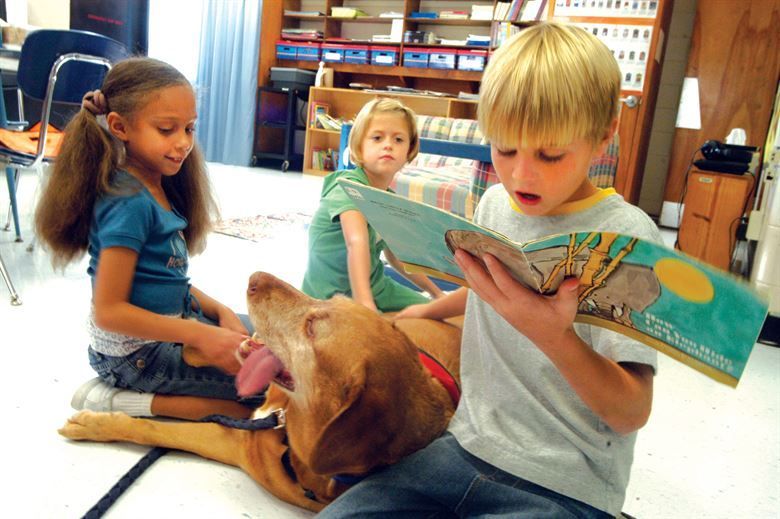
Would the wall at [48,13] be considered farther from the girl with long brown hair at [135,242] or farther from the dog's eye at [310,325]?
the dog's eye at [310,325]

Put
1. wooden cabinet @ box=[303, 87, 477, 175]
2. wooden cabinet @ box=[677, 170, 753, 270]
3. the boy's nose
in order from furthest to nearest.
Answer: wooden cabinet @ box=[303, 87, 477, 175] < wooden cabinet @ box=[677, 170, 753, 270] < the boy's nose

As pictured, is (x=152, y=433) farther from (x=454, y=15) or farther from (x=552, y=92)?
(x=454, y=15)

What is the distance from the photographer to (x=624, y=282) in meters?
0.63

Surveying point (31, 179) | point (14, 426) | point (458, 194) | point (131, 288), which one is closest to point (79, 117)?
point (131, 288)

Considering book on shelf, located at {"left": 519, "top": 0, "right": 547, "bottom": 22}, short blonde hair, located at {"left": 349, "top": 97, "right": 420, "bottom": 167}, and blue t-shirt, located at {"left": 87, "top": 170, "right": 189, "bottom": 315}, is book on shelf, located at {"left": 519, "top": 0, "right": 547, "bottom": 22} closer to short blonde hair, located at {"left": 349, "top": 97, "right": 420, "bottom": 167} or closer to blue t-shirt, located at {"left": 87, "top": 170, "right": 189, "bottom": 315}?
short blonde hair, located at {"left": 349, "top": 97, "right": 420, "bottom": 167}

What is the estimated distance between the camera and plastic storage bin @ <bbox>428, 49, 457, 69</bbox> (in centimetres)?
607

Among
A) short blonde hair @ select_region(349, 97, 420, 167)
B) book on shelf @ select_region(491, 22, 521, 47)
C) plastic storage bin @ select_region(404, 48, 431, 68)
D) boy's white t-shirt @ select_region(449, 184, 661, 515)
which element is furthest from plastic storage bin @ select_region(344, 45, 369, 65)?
boy's white t-shirt @ select_region(449, 184, 661, 515)

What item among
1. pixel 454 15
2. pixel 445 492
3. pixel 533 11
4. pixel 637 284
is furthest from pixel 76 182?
pixel 454 15

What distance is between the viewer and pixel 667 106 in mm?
6074

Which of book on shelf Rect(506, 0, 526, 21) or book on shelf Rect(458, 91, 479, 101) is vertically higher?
book on shelf Rect(506, 0, 526, 21)

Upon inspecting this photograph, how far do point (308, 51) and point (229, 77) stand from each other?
962 millimetres

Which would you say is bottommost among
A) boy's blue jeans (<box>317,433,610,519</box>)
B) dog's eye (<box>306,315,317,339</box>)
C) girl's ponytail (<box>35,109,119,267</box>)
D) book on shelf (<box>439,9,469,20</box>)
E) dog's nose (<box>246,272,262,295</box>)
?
boy's blue jeans (<box>317,433,610,519</box>)

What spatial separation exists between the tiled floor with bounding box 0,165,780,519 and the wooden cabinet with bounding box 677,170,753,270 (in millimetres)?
1379

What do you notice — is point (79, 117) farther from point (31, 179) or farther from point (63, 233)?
point (31, 179)
